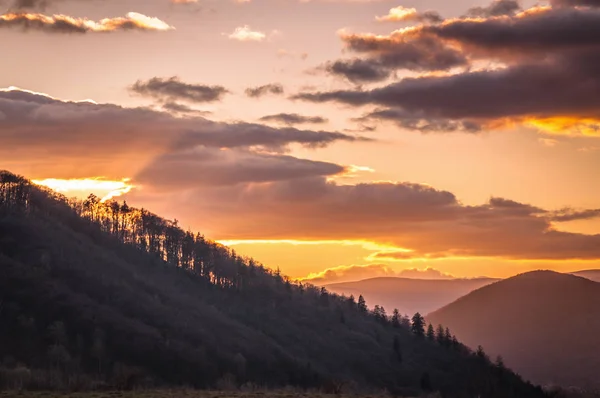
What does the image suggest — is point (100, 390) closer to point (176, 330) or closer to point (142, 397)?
point (142, 397)

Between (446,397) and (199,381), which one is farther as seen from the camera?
(446,397)

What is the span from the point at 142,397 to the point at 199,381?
111 meters

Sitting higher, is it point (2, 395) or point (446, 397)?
point (2, 395)

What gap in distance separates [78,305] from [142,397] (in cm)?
13343

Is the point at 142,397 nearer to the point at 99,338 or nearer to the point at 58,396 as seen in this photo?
the point at 58,396

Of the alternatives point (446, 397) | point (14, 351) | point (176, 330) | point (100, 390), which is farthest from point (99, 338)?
point (100, 390)

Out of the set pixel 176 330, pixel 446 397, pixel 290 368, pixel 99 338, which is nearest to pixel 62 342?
pixel 99 338

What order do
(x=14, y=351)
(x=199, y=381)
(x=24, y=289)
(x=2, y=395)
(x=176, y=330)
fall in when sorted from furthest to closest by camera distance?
(x=176, y=330)
(x=24, y=289)
(x=199, y=381)
(x=14, y=351)
(x=2, y=395)

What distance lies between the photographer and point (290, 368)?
199000mm

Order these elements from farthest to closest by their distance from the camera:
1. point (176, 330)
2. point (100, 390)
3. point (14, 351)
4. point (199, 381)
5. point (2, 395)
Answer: point (176, 330) < point (199, 381) < point (14, 351) < point (100, 390) < point (2, 395)

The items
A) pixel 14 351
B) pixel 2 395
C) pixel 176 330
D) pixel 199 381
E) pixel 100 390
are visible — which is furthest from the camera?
pixel 176 330

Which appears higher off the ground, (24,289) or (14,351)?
(24,289)

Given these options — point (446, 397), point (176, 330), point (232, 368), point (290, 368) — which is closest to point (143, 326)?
point (176, 330)

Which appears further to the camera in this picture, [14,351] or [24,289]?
[24,289]
